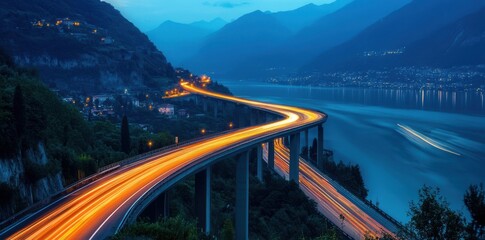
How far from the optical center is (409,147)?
92812mm

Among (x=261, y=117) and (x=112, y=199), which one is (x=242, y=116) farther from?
(x=112, y=199)

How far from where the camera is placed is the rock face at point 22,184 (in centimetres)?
2266

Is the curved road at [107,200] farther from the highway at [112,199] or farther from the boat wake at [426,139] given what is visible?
the boat wake at [426,139]

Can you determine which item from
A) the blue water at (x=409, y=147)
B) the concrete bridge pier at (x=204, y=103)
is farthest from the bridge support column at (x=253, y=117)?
the concrete bridge pier at (x=204, y=103)

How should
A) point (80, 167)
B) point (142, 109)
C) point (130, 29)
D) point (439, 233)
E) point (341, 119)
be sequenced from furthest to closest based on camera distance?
point (130, 29)
point (341, 119)
point (142, 109)
point (80, 167)
point (439, 233)

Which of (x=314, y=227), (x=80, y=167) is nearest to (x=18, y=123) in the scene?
(x=80, y=167)

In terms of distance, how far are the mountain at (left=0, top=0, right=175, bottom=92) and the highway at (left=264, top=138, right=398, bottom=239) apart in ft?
223

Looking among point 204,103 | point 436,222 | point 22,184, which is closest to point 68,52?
point 204,103

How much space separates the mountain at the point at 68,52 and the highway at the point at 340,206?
67856mm

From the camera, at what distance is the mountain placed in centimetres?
11012

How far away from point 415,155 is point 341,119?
42.3m

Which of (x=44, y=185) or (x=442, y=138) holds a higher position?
(x=44, y=185)

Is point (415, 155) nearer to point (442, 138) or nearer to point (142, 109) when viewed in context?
point (442, 138)

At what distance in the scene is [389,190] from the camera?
6756 cm
